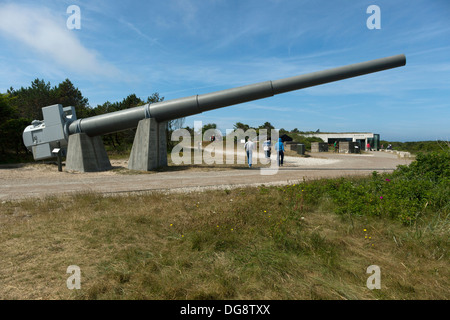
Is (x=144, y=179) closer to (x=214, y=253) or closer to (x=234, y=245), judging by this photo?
(x=234, y=245)

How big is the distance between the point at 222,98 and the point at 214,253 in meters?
9.24

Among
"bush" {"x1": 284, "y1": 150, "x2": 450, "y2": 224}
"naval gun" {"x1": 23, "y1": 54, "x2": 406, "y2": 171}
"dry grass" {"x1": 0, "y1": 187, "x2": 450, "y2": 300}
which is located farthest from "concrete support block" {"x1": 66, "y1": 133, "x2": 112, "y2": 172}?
"bush" {"x1": 284, "y1": 150, "x2": 450, "y2": 224}

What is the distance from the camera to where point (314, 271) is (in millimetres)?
2867

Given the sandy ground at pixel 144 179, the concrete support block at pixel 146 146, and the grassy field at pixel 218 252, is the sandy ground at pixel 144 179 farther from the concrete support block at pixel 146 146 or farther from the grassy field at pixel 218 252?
the grassy field at pixel 218 252

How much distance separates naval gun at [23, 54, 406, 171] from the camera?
35.5ft

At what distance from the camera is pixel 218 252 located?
3363 millimetres

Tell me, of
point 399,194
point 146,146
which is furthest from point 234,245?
point 146,146

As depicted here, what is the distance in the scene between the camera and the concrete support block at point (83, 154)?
42.2 feet

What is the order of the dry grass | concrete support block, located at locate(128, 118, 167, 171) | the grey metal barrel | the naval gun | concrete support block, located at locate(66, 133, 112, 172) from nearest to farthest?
1. the dry grass
2. the grey metal barrel
3. the naval gun
4. concrete support block, located at locate(128, 118, 167, 171)
5. concrete support block, located at locate(66, 133, 112, 172)

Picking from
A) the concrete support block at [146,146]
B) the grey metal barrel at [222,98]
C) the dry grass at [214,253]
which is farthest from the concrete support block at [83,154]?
the dry grass at [214,253]

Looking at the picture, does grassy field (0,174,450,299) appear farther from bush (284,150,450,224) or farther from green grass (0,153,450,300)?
bush (284,150,450,224)

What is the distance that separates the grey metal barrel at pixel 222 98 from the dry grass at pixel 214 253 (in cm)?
699
